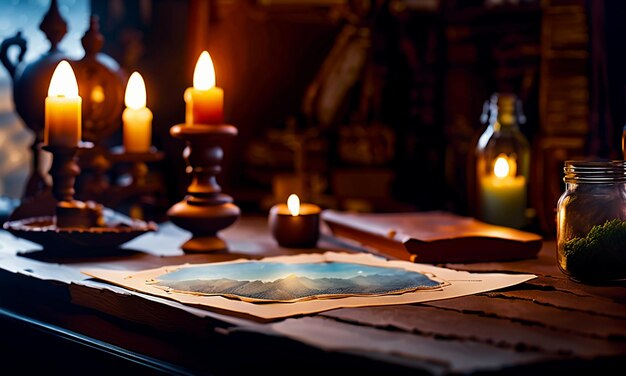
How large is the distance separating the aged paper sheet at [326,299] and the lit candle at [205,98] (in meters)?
0.25

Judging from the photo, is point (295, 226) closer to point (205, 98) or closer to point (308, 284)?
point (205, 98)

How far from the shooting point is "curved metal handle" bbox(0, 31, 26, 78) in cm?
183

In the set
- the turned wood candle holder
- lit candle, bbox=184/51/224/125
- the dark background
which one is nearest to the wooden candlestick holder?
lit candle, bbox=184/51/224/125

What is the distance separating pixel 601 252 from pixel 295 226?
0.57 meters

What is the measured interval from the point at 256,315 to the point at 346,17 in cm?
113

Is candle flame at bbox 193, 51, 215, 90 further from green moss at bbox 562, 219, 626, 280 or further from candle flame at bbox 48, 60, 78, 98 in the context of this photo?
green moss at bbox 562, 219, 626, 280

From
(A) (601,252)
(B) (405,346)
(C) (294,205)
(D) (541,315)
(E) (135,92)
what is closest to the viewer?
(B) (405,346)

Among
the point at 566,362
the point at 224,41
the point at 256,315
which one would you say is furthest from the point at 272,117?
the point at 566,362

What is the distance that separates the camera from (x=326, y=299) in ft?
3.37

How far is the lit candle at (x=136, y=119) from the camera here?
1655 mm

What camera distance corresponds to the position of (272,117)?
2.03 meters

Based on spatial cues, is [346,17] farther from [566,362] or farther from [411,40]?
[566,362]

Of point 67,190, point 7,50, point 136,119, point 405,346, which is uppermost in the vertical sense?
point 7,50

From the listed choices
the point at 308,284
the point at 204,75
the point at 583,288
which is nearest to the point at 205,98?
the point at 204,75
